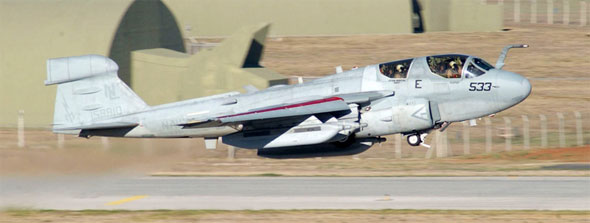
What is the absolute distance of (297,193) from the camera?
2106 cm

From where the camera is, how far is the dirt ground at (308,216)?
17766 millimetres

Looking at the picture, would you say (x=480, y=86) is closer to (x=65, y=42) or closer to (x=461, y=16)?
(x=65, y=42)

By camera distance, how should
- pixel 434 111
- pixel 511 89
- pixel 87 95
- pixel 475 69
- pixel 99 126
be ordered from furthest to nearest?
pixel 87 95
pixel 99 126
pixel 434 111
pixel 475 69
pixel 511 89

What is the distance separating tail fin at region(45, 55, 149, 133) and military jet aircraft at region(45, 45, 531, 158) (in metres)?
0.03

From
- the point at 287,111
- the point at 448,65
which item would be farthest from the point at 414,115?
the point at 287,111

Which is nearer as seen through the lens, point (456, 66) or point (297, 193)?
point (297, 193)

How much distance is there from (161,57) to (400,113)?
43.3 ft

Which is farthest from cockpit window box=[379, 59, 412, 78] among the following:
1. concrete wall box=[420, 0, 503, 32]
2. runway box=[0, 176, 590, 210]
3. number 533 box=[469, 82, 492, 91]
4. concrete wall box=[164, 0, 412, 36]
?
concrete wall box=[420, 0, 503, 32]

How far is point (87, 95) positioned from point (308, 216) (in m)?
8.95

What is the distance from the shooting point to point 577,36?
51.6 m

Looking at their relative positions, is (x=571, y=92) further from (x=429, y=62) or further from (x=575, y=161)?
(x=429, y=62)

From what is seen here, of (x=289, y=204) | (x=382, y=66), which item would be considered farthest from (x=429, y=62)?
(x=289, y=204)

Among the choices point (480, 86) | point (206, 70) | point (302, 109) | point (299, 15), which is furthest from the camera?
point (299, 15)

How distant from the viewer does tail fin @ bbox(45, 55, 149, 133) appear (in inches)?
939
